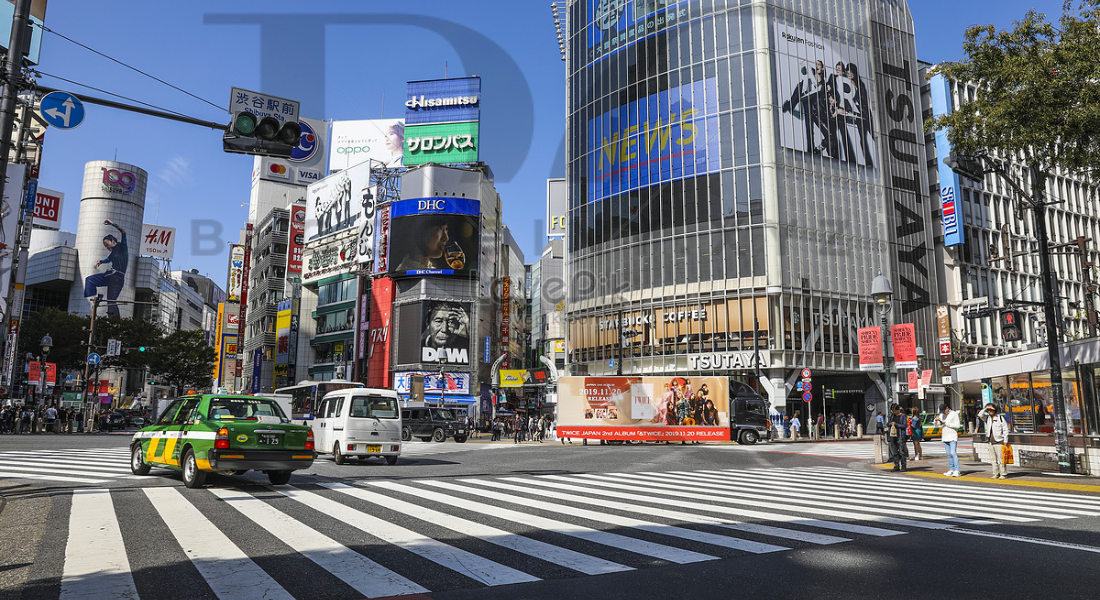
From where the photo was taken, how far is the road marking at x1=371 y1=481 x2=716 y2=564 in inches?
249

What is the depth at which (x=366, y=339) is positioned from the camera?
2506 inches

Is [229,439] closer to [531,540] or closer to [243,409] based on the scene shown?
[243,409]

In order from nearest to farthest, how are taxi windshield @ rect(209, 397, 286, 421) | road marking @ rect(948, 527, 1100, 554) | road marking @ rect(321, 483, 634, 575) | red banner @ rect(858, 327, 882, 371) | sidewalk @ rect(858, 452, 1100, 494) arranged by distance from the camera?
road marking @ rect(321, 483, 634, 575)
road marking @ rect(948, 527, 1100, 554)
taxi windshield @ rect(209, 397, 286, 421)
sidewalk @ rect(858, 452, 1100, 494)
red banner @ rect(858, 327, 882, 371)

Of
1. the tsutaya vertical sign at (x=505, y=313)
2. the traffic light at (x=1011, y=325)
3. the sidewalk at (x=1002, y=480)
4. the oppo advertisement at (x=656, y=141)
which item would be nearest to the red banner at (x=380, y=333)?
the tsutaya vertical sign at (x=505, y=313)

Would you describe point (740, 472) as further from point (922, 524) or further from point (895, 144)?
point (895, 144)

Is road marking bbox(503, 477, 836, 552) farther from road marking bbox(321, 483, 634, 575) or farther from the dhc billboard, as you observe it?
the dhc billboard

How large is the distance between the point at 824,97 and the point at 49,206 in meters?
72.1

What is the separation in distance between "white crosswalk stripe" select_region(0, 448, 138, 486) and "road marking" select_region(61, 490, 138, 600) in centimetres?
453

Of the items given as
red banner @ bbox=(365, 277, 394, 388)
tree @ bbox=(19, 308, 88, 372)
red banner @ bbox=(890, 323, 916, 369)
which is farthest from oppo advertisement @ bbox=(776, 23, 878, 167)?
tree @ bbox=(19, 308, 88, 372)

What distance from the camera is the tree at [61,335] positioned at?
196 feet

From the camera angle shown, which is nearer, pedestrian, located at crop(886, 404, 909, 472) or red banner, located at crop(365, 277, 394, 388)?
pedestrian, located at crop(886, 404, 909, 472)

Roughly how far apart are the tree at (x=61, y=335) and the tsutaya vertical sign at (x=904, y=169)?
6779 cm

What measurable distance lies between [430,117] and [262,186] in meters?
36.4

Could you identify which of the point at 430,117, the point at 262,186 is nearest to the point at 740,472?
the point at 430,117
